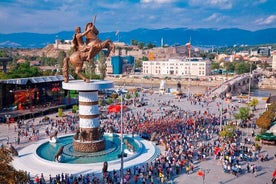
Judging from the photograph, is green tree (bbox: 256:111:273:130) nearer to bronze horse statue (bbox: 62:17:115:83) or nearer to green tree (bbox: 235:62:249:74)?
bronze horse statue (bbox: 62:17:115:83)

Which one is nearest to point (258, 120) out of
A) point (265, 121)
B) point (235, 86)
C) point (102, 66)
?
point (265, 121)

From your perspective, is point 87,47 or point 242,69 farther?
point 242,69

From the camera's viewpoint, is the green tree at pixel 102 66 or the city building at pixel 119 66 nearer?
the green tree at pixel 102 66

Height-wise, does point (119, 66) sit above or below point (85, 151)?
above

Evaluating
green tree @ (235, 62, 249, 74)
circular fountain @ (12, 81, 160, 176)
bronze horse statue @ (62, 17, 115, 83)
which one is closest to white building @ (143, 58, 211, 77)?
green tree @ (235, 62, 249, 74)

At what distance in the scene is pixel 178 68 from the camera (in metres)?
148

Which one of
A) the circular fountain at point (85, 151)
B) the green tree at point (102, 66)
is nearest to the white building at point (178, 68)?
the green tree at point (102, 66)

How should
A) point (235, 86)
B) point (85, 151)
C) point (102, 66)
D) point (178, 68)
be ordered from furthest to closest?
point (178, 68), point (235, 86), point (102, 66), point (85, 151)

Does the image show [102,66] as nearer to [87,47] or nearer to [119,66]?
[119,66]

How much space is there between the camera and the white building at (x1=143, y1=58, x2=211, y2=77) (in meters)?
143

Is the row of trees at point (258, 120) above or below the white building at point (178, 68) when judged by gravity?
below

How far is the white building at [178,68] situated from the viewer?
469ft

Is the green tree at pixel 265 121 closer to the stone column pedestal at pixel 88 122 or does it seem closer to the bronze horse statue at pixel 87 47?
the stone column pedestal at pixel 88 122

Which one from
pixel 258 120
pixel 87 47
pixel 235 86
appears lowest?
pixel 258 120
